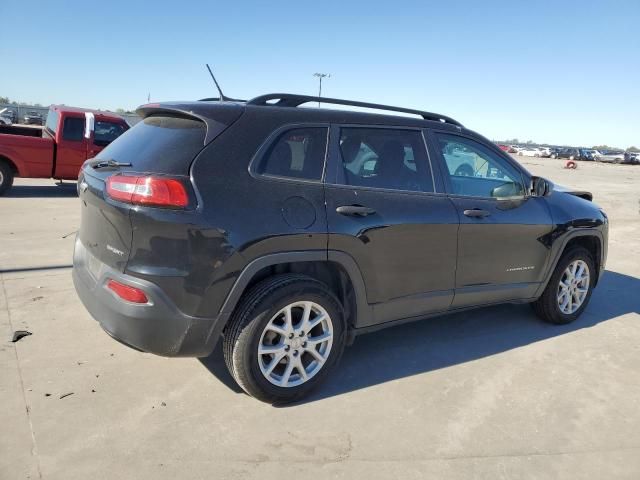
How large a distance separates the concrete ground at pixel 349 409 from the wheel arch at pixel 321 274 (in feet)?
1.84

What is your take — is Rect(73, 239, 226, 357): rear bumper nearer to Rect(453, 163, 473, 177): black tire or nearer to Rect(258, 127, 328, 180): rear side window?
Rect(258, 127, 328, 180): rear side window

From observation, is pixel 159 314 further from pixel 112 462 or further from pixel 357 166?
pixel 357 166

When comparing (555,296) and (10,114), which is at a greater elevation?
(10,114)

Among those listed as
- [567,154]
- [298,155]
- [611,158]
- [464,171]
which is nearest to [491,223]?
[464,171]

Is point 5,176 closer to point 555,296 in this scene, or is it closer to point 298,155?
point 298,155

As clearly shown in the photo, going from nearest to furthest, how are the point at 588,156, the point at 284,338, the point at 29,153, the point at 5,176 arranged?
the point at 284,338, the point at 5,176, the point at 29,153, the point at 588,156

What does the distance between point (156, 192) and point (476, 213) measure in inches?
91.3

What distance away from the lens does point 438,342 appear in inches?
166

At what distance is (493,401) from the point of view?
3.35 metres

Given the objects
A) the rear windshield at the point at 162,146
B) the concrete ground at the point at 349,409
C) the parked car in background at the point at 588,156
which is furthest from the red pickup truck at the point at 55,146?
the parked car in background at the point at 588,156

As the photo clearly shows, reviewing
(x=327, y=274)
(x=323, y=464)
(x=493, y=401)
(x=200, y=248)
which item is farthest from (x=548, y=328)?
(x=200, y=248)

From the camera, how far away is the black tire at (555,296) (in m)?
4.60

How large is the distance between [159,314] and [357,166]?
1.54m

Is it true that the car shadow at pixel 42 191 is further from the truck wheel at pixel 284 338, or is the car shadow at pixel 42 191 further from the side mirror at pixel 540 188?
the side mirror at pixel 540 188
